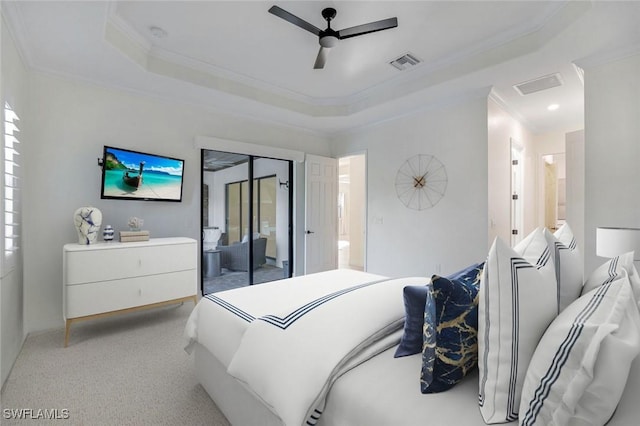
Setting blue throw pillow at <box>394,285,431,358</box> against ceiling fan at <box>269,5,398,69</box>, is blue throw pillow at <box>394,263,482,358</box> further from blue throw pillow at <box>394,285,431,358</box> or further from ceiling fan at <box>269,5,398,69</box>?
ceiling fan at <box>269,5,398,69</box>

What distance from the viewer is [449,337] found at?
975 mm

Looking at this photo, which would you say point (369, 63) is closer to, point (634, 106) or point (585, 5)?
point (585, 5)

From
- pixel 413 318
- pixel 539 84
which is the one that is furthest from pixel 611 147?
pixel 413 318

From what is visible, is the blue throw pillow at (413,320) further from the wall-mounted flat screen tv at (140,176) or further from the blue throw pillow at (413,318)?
the wall-mounted flat screen tv at (140,176)

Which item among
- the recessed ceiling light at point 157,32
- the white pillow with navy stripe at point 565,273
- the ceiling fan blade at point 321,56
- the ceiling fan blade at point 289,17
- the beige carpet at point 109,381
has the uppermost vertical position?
the recessed ceiling light at point 157,32

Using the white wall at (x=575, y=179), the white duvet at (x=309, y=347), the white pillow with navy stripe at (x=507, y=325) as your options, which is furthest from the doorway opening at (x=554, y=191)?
the white pillow with navy stripe at (x=507, y=325)

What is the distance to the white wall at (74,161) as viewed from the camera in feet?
9.49

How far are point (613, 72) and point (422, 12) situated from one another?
6.08ft

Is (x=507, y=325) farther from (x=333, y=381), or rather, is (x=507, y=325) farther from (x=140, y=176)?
(x=140, y=176)

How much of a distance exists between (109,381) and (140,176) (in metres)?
2.07

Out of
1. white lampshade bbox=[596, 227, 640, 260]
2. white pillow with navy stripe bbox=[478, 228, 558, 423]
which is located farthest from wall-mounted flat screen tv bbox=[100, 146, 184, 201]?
white lampshade bbox=[596, 227, 640, 260]

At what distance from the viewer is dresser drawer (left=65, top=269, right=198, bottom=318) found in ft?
8.61

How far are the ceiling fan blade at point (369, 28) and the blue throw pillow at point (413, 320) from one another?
2.05m

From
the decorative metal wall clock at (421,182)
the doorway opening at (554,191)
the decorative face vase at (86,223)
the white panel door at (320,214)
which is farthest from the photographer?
the doorway opening at (554,191)
